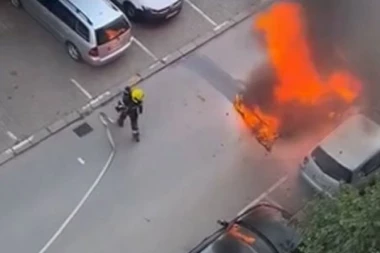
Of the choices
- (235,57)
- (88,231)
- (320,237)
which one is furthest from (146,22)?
(320,237)

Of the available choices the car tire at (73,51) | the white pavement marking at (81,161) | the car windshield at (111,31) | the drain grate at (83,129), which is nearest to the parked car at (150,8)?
the car windshield at (111,31)

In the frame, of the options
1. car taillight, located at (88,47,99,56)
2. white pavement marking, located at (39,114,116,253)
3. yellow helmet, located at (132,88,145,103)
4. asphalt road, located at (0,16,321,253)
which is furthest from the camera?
car taillight, located at (88,47,99,56)

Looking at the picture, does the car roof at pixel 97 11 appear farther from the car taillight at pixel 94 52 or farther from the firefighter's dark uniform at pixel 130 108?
the firefighter's dark uniform at pixel 130 108

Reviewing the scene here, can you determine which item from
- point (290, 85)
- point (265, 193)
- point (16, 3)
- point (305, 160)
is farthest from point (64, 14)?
point (305, 160)

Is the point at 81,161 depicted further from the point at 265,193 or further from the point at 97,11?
the point at 265,193

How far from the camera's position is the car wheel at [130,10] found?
78.0 ft

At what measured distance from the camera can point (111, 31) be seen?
2250 centimetres

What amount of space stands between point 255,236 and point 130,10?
26.5 feet

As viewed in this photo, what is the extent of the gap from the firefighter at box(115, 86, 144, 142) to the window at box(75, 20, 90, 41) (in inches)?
73.3

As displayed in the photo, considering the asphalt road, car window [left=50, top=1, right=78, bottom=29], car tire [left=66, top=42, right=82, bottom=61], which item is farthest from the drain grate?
car window [left=50, top=1, right=78, bottom=29]

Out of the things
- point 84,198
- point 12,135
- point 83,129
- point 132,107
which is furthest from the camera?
point 83,129

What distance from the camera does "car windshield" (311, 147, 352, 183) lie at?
20.1 m

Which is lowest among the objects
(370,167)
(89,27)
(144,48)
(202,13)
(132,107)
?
(370,167)

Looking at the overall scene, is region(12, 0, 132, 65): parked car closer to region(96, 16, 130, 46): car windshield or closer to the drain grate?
region(96, 16, 130, 46): car windshield
